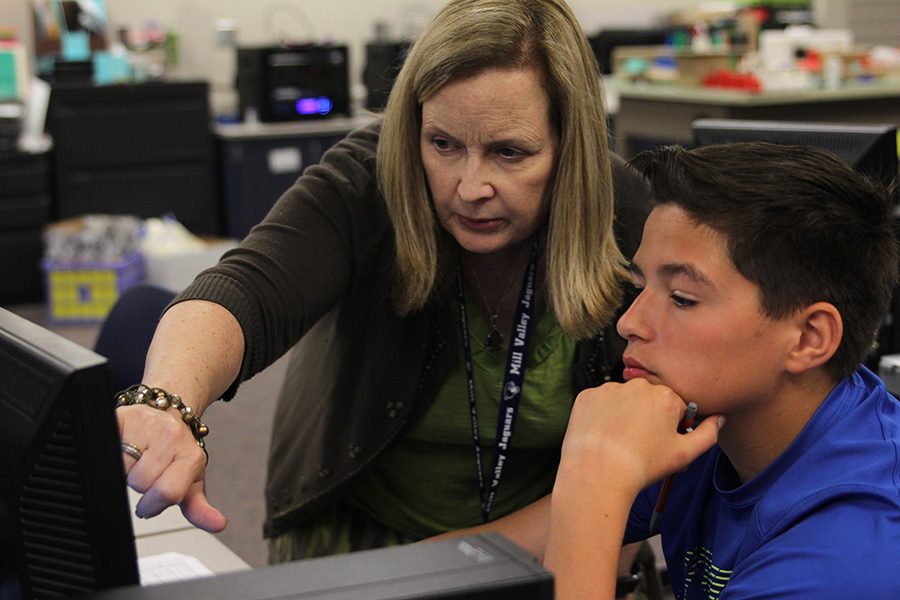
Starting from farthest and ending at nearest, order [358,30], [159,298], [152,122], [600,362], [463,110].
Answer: [358,30]
[152,122]
[159,298]
[600,362]
[463,110]

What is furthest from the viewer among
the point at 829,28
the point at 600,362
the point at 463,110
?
the point at 829,28

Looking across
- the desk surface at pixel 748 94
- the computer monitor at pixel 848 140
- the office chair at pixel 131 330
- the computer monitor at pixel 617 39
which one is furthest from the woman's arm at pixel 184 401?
the computer monitor at pixel 617 39

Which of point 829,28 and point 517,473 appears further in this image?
point 829,28

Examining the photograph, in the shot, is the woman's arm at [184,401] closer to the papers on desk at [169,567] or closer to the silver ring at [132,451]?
the silver ring at [132,451]

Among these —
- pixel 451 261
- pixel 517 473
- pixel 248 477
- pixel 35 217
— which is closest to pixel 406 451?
pixel 517 473

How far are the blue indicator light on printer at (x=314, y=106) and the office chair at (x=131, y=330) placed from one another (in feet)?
13.5

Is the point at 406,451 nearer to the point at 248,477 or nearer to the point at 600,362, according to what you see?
the point at 600,362

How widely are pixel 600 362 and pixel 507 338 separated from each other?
0.13 m

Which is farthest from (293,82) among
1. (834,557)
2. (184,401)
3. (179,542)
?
(834,557)

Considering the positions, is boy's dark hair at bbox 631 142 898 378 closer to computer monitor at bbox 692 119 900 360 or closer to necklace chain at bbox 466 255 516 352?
A: necklace chain at bbox 466 255 516 352

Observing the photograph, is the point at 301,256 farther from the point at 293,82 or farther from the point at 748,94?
the point at 293,82

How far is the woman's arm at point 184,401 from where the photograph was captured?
0.95 metres

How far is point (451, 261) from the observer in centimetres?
156

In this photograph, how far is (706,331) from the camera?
1.13 metres
